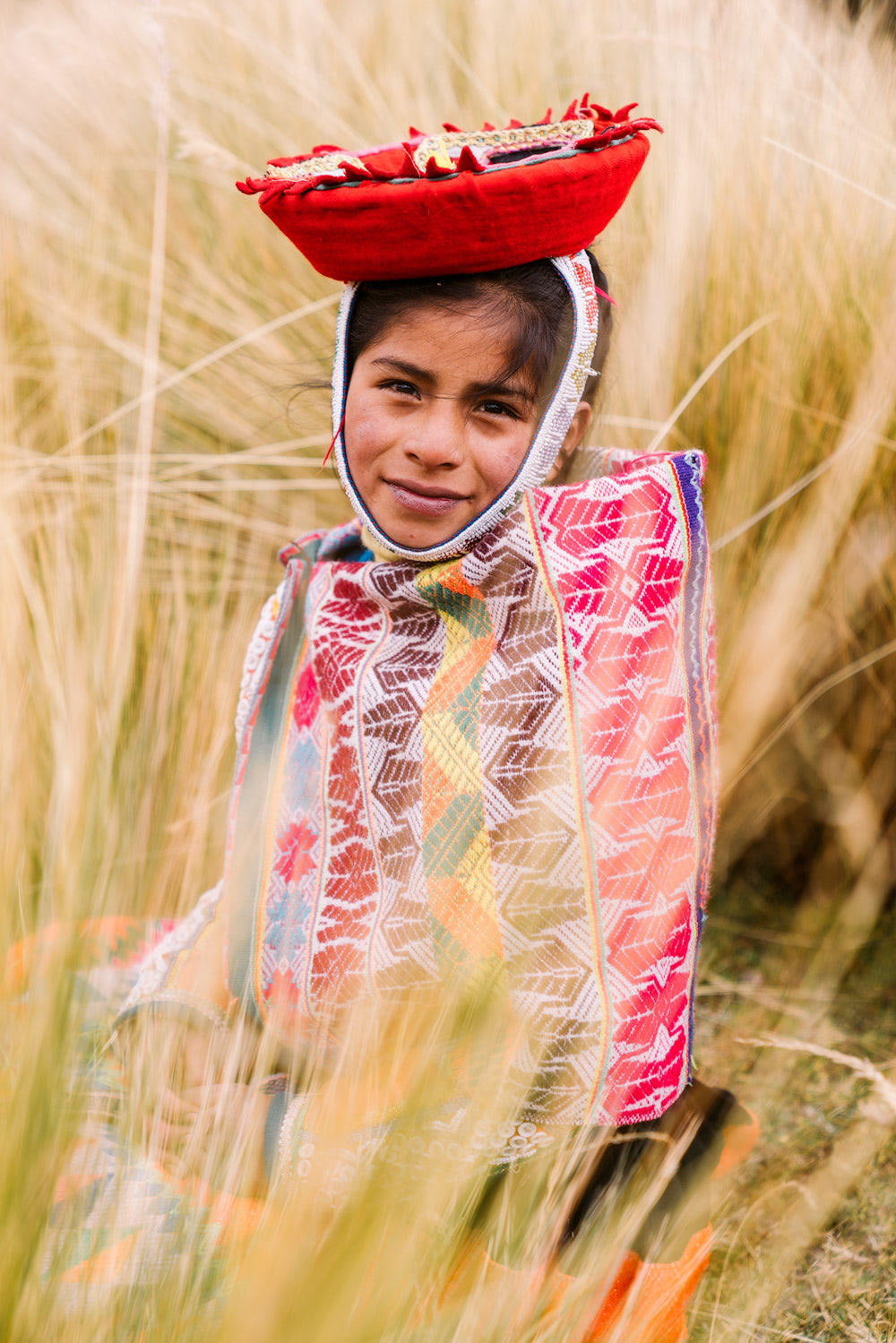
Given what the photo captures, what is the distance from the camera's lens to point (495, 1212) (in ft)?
2.92

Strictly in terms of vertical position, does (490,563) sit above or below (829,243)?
below

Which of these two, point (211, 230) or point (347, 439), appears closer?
point (347, 439)

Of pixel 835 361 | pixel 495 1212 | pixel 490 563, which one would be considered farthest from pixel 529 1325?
pixel 835 361

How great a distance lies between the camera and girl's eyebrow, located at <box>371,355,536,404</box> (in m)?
0.96

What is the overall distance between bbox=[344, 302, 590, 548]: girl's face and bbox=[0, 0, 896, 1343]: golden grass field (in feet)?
0.76

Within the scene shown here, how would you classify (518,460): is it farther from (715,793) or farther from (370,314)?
(715,793)

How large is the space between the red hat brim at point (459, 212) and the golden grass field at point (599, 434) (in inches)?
12.4

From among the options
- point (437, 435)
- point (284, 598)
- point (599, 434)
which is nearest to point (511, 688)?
point (437, 435)

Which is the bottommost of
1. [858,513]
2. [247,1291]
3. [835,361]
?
[247,1291]

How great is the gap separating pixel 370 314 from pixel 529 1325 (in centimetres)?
81

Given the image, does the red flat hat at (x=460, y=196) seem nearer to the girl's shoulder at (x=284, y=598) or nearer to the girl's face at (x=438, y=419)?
the girl's face at (x=438, y=419)

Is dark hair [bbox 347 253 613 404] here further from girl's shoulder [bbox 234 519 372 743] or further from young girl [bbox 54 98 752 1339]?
girl's shoulder [bbox 234 519 372 743]

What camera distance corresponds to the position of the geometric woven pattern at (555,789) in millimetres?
912

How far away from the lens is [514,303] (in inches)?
38.3
